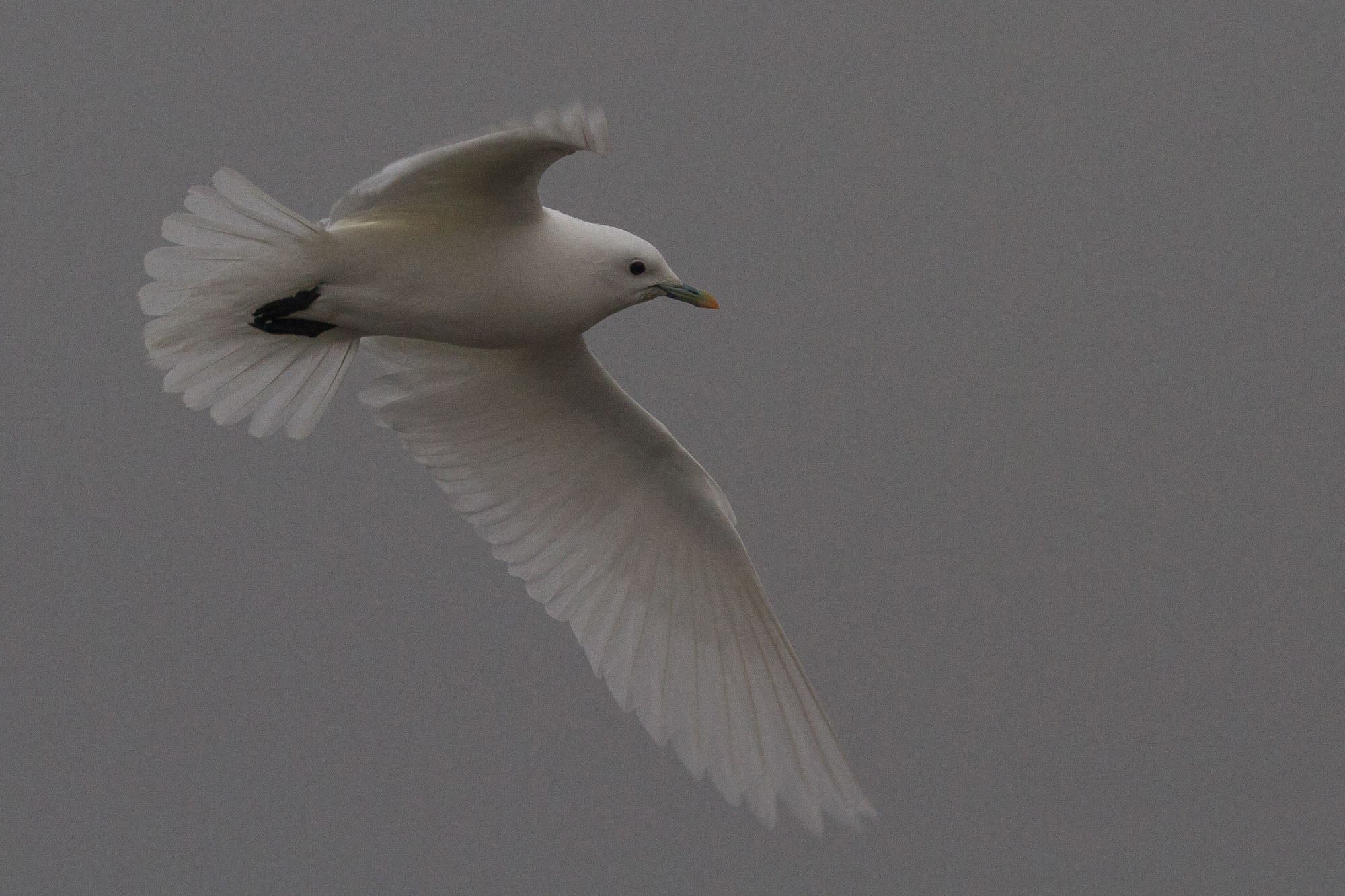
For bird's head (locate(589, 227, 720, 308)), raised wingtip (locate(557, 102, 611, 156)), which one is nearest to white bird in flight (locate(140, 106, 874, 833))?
bird's head (locate(589, 227, 720, 308))

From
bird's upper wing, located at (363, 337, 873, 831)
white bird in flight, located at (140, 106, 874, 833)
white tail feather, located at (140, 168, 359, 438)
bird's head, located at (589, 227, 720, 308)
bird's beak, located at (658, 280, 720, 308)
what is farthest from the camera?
bird's upper wing, located at (363, 337, 873, 831)

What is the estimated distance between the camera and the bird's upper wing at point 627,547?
24.1ft

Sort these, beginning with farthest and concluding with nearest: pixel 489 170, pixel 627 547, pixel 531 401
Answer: pixel 627 547 < pixel 531 401 < pixel 489 170

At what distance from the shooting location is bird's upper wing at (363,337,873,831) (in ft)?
24.1

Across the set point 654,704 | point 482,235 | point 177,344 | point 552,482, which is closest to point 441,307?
point 482,235

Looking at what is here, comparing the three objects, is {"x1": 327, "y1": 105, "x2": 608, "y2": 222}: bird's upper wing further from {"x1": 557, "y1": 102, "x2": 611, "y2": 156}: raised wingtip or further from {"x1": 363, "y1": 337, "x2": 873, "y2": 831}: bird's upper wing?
{"x1": 363, "y1": 337, "x2": 873, "y2": 831}: bird's upper wing

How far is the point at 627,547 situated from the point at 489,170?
2.00 m

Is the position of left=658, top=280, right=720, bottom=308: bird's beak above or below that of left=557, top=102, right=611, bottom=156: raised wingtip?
below

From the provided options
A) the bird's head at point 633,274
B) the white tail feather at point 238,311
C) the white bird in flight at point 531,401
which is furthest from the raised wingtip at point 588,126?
the white tail feather at point 238,311

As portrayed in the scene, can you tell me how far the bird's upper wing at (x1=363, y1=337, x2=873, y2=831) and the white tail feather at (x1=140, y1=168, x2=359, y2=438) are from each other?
1.83 ft

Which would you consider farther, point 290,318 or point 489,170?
point 290,318

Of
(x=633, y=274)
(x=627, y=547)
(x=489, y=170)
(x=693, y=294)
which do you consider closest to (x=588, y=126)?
(x=489, y=170)

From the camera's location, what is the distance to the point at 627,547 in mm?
7637

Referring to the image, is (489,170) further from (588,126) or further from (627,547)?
Result: (627,547)
